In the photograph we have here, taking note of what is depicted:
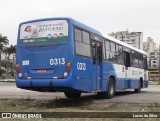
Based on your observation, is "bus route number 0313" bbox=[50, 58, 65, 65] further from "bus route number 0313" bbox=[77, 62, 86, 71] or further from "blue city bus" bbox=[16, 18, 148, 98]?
"bus route number 0313" bbox=[77, 62, 86, 71]

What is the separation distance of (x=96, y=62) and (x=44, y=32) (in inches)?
116

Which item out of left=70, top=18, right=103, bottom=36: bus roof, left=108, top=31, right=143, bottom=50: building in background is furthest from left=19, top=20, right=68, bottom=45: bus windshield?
left=108, top=31, right=143, bottom=50: building in background

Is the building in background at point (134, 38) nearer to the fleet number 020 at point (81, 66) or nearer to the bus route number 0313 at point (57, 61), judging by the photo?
the fleet number 020 at point (81, 66)

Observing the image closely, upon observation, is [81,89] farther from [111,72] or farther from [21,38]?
[111,72]

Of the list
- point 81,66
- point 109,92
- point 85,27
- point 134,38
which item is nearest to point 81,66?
point 81,66

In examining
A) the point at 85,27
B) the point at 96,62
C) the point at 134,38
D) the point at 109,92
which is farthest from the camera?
the point at 134,38

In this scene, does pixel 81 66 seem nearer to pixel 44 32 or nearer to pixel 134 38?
pixel 44 32

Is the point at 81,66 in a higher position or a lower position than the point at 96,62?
lower

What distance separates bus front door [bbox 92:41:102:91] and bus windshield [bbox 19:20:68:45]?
230 centimetres

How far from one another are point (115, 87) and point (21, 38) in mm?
6489

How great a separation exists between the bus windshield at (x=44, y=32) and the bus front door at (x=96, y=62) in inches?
90.4

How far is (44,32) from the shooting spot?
14875 mm

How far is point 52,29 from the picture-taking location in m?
14.8

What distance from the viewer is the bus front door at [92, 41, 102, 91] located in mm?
16344
